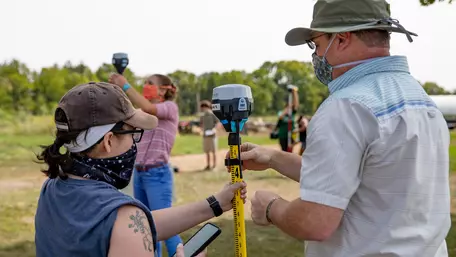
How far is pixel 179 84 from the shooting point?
37.8 meters

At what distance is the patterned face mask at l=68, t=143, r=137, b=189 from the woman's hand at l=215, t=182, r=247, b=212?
53 cm

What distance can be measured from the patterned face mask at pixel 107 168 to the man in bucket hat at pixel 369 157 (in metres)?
0.56

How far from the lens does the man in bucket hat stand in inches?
68.6

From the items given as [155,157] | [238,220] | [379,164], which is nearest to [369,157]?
[379,164]

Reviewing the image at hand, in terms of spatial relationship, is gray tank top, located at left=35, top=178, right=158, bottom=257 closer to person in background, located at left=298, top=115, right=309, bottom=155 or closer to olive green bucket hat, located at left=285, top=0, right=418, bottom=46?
olive green bucket hat, located at left=285, top=0, right=418, bottom=46

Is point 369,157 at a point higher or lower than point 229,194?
higher

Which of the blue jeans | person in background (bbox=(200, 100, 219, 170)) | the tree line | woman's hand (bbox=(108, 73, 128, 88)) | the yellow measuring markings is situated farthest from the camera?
the tree line

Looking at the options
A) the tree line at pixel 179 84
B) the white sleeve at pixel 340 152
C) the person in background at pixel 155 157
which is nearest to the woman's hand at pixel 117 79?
the person in background at pixel 155 157

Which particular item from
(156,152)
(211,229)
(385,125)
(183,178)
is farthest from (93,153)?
(183,178)

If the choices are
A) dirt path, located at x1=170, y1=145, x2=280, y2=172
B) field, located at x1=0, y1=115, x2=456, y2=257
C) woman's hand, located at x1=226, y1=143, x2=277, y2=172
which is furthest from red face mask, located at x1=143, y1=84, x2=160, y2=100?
dirt path, located at x1=170, y1=145, x2=280, y2=172

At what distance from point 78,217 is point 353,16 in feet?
3.82

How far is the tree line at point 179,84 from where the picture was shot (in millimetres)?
33719

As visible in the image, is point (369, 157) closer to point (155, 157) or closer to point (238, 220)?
point (238, 220)

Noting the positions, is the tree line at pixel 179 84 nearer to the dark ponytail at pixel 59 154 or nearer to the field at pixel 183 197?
the field at pixel 183 197
